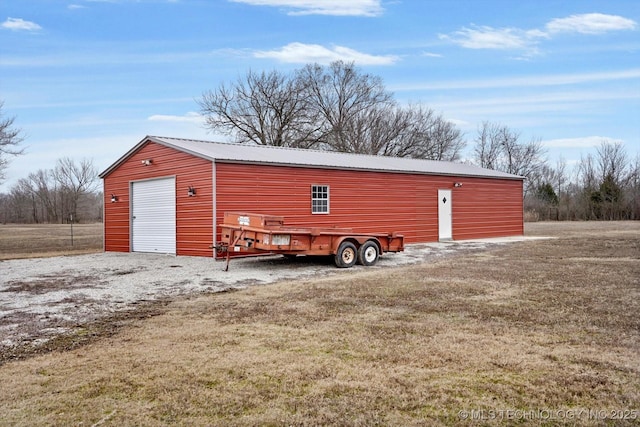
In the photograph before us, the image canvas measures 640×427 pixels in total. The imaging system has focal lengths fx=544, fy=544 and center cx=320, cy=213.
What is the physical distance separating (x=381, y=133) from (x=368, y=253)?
32211mm

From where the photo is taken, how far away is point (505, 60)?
17.5m

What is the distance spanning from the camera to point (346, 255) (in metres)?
13.0

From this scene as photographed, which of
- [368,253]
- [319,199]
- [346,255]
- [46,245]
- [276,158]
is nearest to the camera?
[346,255]

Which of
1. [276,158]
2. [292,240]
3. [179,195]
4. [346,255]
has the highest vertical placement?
[276,158]

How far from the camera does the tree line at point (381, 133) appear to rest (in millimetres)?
41156

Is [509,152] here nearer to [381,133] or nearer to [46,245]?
[381,133]

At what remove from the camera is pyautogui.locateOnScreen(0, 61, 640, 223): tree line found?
41156mm

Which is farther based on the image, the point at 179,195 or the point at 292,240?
the point at 179,195

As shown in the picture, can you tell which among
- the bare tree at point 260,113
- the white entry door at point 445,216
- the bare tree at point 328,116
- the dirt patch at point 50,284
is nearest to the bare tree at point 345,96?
the bare tree at point 328,116

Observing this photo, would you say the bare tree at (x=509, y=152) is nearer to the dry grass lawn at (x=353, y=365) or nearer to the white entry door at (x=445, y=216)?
the white entry door at (x=445, y=216)

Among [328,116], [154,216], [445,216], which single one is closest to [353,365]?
[154,216]

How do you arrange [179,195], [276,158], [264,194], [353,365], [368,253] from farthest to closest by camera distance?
[276,158]
[179,195]
[264,194]
[368,253]
[353,365]

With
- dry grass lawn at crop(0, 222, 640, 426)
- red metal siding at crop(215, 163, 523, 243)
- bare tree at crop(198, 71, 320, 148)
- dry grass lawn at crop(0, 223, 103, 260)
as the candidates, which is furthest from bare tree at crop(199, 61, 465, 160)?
dry grass lawn at crop(0, 222, 640, 426)

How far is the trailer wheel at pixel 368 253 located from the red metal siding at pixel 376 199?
3.82 metres
